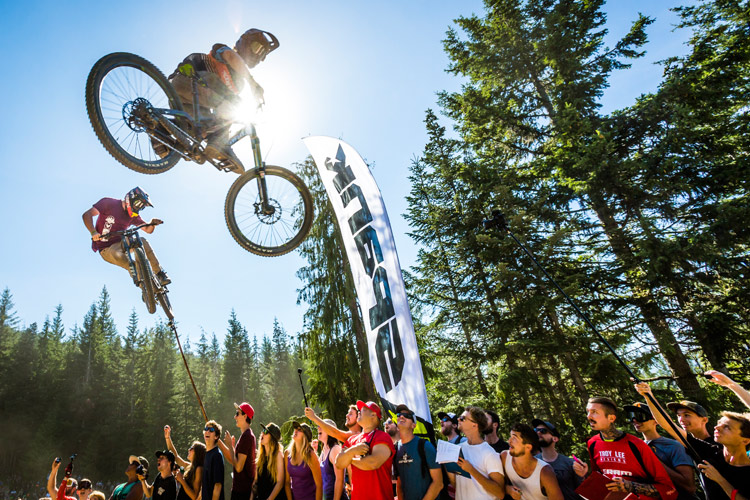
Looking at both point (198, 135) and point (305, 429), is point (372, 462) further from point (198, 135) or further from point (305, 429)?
point (198, 135)

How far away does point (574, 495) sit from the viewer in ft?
11.0

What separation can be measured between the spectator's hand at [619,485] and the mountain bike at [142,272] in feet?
17.2

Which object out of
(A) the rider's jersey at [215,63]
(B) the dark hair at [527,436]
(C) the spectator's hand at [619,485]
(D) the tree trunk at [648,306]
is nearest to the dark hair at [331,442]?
(B) the dark hair at [527,436]

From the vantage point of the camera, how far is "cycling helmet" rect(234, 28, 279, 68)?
5.38 m

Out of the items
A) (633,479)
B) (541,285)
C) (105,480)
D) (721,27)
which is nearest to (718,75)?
(721,27)

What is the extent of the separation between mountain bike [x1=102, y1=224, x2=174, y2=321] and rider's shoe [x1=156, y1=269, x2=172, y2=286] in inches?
3.1

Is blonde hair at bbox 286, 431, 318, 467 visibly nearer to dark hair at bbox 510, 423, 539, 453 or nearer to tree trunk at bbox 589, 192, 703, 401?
dark hair at bbox 510, 423, 539, 453

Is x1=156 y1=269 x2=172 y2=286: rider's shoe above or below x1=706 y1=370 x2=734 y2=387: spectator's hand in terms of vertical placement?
above

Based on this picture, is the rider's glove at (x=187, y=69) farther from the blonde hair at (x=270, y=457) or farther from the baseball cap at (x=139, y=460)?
the baseball cap at (x=139, y=460)

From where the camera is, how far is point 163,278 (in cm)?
521

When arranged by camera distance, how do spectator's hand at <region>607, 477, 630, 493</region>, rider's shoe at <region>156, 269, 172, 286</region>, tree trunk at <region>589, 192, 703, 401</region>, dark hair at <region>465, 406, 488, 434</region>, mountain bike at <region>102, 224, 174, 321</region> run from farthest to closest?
tree trunk at <region>589, 192, 703, 401</region>, rider's shoe at <region>156, 269, 172, 286</region>, mountain bike at <region>102, 224, 174, 321</region>, dark hair at <region>465, 406, 488, 434</region>, spectator's hand at <region>607, 477, 630, 493</region>

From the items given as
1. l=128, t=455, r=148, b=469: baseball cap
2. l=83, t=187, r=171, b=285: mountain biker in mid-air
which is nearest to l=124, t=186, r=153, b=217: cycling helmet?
l=83, t=187, r=171, b=285: mountain biker in mid-air

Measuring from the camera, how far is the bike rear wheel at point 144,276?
4898mm

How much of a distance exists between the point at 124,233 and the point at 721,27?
50.9ft
